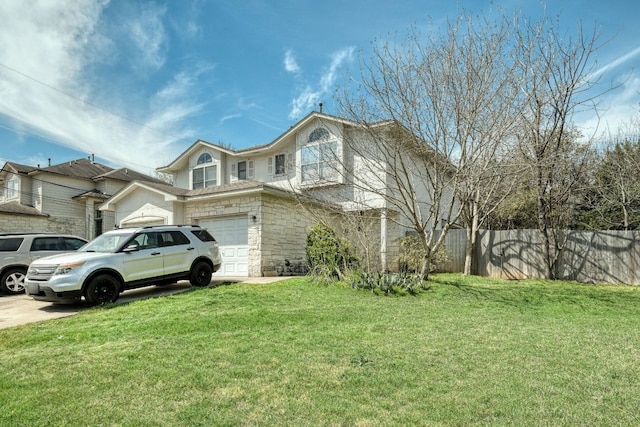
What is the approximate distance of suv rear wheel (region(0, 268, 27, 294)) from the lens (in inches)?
448

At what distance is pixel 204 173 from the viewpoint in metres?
20.9

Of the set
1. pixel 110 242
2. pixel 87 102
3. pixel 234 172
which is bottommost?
pixel 110 242

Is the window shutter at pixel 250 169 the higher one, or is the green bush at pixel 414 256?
the window shutter at pixel 250 169

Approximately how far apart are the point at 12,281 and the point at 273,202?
824cm

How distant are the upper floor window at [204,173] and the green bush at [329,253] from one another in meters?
8.90

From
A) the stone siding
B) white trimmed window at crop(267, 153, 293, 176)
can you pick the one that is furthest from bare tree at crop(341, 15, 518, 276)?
white trimmed window at crop(267, 153, 293, 176)

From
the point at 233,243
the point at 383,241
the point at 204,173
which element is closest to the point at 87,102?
the point at 204,173

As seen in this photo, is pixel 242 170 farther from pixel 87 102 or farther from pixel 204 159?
pixel 87 102

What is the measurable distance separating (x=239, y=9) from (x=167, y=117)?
10027mm

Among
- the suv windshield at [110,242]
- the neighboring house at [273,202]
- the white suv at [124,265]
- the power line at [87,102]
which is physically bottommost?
the white suv at [124,265]

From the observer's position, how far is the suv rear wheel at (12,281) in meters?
11.4

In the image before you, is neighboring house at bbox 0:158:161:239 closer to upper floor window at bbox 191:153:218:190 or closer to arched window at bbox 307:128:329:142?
upper floor window at bbox 191:153:218:190

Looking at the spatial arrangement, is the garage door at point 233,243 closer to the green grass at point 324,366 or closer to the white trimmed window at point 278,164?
the white trimmed window at point 278,164

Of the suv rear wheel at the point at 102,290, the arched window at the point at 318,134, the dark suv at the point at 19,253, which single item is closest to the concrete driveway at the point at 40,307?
the suv rear wheel at the point at 102,290
